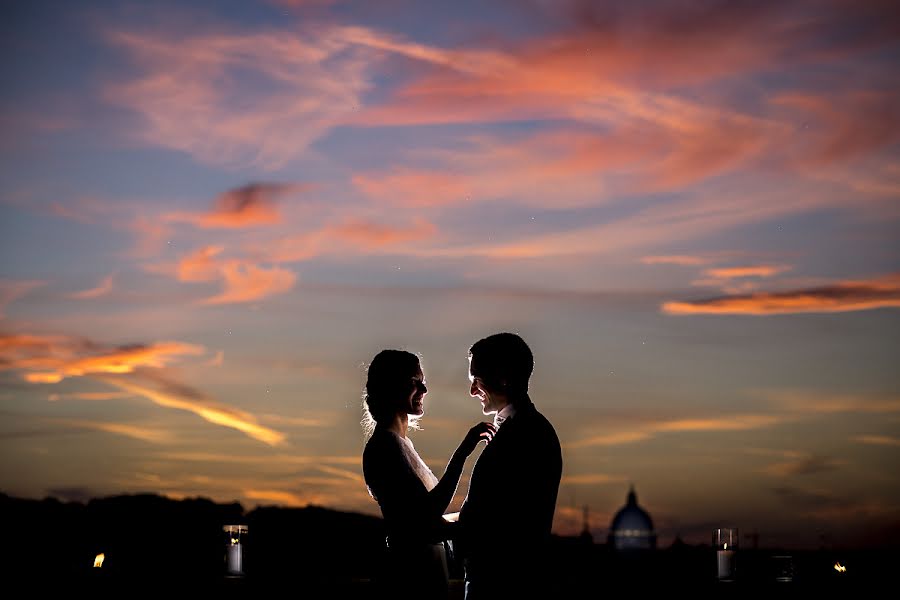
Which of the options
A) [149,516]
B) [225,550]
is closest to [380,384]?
[225,550]

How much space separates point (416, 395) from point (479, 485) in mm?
879

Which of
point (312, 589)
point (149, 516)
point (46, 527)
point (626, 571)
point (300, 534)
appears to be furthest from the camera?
point (300, 534)

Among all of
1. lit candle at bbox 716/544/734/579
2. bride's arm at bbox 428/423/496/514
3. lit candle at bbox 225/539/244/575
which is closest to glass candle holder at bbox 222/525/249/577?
lit candle at bbox 225/539/244/575

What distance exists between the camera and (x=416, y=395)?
574cm

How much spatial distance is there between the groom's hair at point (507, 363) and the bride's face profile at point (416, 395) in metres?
0.65

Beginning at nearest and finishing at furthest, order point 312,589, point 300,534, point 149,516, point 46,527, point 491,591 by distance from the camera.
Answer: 1. point 491,591
2. point 312,589
3. point 149,516
4. point 46,527
5. point 300,534

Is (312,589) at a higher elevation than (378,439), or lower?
lower

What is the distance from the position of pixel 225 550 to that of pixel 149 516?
10287 millimetres

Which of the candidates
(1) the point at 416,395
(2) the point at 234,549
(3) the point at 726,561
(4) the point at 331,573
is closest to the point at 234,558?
(2) the point at 234,549

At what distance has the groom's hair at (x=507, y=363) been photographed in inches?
201

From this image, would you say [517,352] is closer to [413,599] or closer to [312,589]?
[413,599]

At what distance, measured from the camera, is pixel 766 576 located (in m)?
6.47

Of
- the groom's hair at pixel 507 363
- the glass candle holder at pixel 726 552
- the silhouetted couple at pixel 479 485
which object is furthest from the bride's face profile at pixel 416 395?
the glass candle holder at pixel 726 552

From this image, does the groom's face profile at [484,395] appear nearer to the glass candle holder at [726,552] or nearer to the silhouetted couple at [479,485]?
the silhouetted couple at [479,485]
